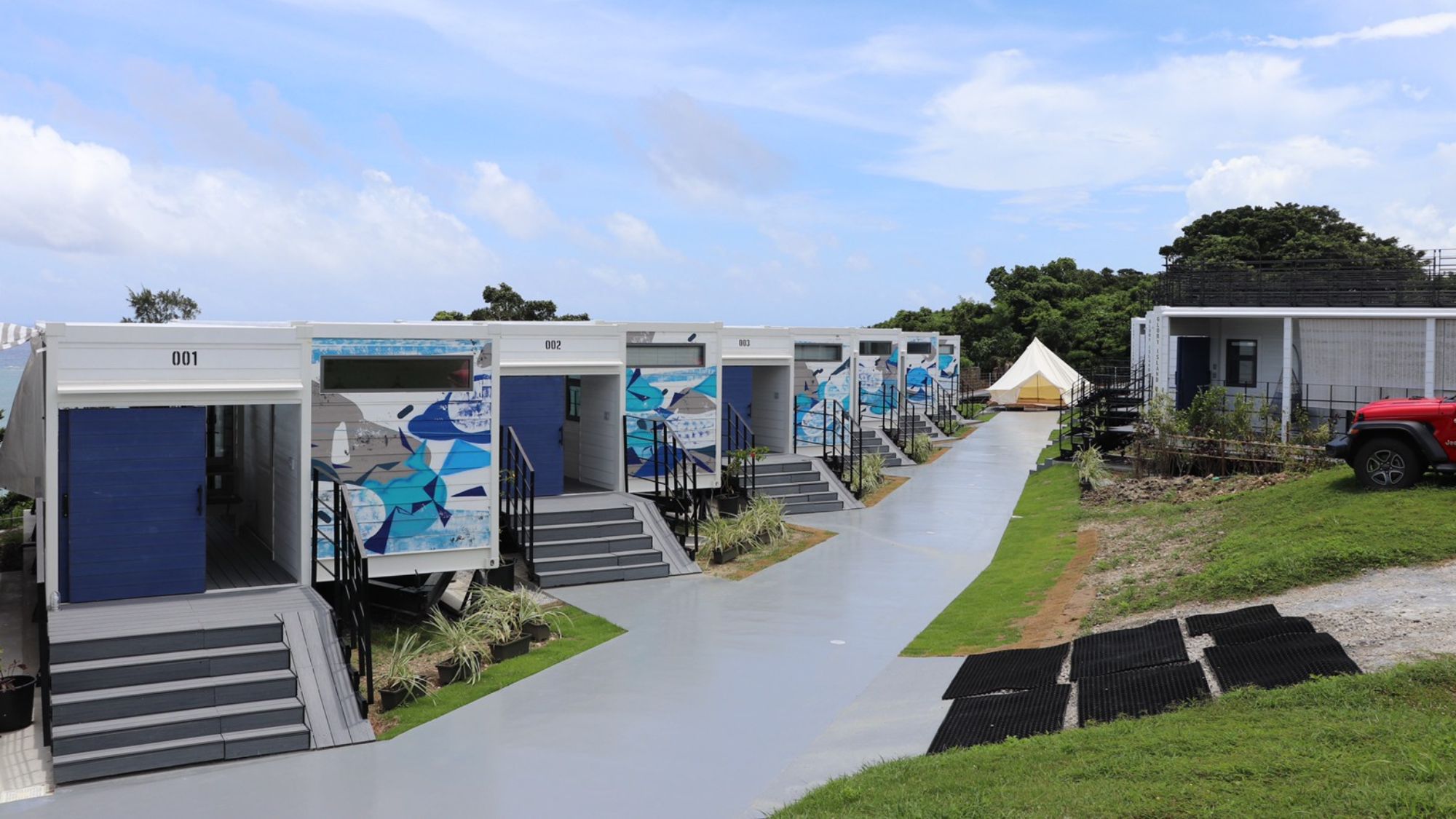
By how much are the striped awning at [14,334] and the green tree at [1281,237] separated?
4494cm

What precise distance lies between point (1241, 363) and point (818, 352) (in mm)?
9803

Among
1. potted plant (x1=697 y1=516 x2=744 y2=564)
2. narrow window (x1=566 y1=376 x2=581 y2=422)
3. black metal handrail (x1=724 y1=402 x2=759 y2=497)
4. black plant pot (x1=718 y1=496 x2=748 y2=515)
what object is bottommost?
potted plant (x1=697 y1=516 x2=744 y2=564)

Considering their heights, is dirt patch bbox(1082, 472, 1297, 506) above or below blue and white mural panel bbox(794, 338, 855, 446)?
below

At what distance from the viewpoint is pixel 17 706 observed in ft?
30.7

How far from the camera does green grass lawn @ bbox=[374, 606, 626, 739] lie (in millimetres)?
9938

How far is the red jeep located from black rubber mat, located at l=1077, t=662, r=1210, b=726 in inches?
282

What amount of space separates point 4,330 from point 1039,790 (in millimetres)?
12993

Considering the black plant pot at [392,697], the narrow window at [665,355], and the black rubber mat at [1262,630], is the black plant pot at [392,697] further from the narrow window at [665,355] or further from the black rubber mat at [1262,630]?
the narrow window at [665,355]

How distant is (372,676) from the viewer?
10.2 m

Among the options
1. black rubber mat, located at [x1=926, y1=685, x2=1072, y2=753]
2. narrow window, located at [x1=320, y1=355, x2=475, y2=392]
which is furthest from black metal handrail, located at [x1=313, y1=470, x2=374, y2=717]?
black rubber mat, located at [x1=926, y1=685, x2=1072, y2=753]

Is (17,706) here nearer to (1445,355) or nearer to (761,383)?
(761,383)

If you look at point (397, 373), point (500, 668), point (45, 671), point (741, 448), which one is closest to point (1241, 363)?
point (741, 448)

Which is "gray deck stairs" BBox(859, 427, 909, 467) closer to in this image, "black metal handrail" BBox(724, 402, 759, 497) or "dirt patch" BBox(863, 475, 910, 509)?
"dirt patch" BBox(863, 475, 910, 509)

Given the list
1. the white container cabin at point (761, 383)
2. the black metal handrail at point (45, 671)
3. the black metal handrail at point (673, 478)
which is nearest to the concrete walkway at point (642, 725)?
the black metal handrail at point (45, 671)
